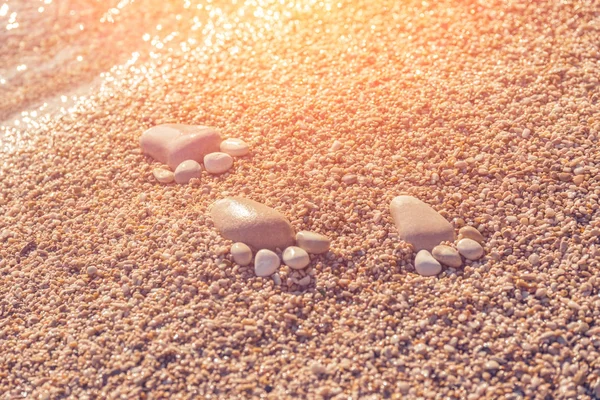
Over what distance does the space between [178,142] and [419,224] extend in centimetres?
133

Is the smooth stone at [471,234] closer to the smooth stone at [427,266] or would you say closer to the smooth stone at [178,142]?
the smooth stone at [427,266]

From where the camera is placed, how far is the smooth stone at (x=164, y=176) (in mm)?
3316

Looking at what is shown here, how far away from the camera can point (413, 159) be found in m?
3.24

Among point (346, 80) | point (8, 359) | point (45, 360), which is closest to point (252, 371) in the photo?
point (45, 360)

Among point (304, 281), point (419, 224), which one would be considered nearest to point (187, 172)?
point (304, 281)

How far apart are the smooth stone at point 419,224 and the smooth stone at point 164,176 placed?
3.70 feet

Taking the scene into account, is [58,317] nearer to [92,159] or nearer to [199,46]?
[92,159]

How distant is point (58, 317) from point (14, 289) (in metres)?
0.34

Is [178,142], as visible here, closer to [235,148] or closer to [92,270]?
[235,148]

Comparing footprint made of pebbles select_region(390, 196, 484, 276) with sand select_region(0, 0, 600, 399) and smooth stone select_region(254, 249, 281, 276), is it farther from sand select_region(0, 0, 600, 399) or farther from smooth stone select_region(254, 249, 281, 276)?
smooth stone select_region(254, 249, 281, 276)

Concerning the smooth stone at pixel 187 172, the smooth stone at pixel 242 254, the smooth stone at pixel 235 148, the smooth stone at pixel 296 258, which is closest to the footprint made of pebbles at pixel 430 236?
the smooth stone at pixel 296 258

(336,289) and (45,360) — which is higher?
(336,289)

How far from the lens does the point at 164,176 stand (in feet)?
10.9

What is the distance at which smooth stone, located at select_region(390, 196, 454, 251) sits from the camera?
2838 millimetres
